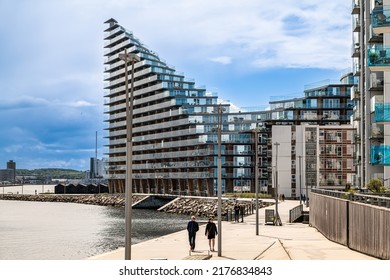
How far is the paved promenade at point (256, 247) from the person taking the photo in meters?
24.4

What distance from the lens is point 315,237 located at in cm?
3516

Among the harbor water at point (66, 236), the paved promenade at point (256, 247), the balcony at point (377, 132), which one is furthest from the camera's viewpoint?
the balcony at point (377, 132)

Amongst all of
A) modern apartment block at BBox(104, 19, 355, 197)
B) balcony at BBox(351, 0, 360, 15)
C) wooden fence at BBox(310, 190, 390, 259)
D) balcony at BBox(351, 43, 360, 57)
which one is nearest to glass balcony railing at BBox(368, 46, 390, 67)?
wooden fence at BBox(310, 190, 390, 259)

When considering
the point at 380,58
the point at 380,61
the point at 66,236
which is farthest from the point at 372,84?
the point at 66,236

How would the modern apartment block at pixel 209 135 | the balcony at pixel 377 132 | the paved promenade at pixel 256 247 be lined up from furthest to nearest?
the modern apartment block at pixel 209 135 → the balcony at pixel 377 132 → the paved promenade at pixel 256 247

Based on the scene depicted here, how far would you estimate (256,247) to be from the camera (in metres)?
28.4

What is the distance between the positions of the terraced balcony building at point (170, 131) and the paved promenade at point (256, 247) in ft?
214

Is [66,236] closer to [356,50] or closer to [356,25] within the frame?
[356,50]

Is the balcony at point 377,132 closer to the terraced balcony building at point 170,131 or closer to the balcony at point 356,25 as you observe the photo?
the balcony at point 356,25

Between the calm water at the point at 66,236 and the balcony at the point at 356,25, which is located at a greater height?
the balcony at the point at 356,25

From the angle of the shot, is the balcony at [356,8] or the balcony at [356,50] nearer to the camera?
the balcony at [356,8]

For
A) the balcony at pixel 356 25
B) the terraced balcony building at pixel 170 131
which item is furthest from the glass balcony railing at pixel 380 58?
the terraced balcony building at pixel 170 131

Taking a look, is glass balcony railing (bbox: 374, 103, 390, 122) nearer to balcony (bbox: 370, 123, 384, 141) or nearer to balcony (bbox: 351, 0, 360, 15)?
balcony (bbox: 370, 123, 384, 141)

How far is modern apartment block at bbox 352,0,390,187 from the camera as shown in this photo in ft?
121
